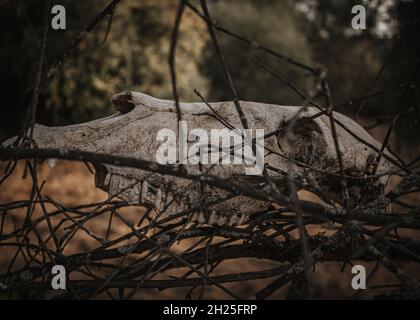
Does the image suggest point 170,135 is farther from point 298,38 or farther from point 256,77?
point 298,38

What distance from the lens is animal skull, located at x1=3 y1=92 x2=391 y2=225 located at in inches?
58.2

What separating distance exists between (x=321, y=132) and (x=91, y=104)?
5233 mm

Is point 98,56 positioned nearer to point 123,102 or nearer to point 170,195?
point 123,102

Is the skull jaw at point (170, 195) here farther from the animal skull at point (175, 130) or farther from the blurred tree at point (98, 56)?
the blurred tree at point (98, 56)

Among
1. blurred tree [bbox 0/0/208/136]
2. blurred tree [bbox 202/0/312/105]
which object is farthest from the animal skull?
blurred tree [bbox 202/0/312/105]

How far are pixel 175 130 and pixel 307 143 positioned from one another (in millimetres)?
525

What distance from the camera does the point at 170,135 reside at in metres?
1.54

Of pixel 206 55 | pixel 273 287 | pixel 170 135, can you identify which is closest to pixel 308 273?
pixel 273 287

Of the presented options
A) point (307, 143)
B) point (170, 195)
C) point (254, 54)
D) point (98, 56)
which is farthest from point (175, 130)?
point (254, 54)

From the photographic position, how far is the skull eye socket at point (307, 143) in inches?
64.6

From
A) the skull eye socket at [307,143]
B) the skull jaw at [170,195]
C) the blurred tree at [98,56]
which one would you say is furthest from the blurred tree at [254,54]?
the skull jaw at [170,195]

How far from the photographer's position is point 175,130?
1.56 meters

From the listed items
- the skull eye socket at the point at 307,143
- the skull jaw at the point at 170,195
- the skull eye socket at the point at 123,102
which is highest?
the skull eye socket at the point at 123,102

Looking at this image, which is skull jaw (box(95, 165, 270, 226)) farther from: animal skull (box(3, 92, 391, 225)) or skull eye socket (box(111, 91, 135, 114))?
skull eye socket (box(111, 91, 135, 114))
